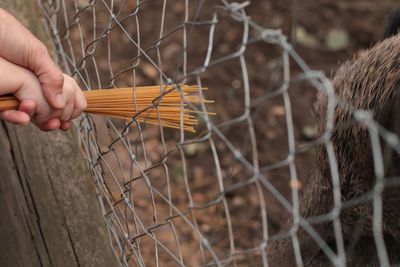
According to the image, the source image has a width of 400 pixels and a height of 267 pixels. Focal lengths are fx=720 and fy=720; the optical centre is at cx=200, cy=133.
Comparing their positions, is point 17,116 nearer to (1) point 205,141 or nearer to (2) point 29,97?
(2) point 29,97

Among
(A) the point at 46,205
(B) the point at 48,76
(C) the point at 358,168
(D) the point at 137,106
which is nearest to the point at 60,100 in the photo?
(B) the point at 48,76

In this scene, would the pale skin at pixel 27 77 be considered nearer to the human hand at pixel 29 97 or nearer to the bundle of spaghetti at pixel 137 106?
the human hand at pixel 29 97

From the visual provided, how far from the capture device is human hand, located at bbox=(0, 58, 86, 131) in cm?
190

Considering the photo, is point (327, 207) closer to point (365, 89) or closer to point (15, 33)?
point (365, 89)

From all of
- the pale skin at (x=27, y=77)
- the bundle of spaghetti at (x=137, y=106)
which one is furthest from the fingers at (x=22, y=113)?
the bundle of spaghetti at (x=137, y=106)

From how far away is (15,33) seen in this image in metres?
1.93

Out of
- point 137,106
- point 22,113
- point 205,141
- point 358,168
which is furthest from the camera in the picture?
point 205,141

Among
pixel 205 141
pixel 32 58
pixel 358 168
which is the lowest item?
pixel 358 168

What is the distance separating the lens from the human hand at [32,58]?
75.4 inches

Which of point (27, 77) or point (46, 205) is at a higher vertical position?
point (27, 77)

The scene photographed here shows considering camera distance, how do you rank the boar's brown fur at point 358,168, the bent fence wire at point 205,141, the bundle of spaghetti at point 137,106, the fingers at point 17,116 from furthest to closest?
the bent fence wire at point 205,141, the boar's brown fur at point 358,168, the bundle of spaghetti at point 137,106, the fingers at point 17,116

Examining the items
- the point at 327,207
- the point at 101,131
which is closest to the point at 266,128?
the point at 101,131

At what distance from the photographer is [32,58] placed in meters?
1.93

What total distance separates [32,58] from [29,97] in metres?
0.11
